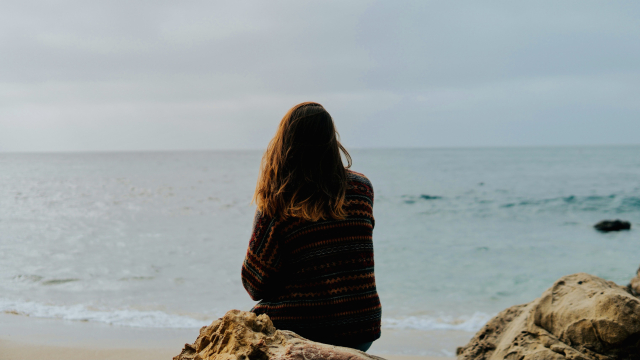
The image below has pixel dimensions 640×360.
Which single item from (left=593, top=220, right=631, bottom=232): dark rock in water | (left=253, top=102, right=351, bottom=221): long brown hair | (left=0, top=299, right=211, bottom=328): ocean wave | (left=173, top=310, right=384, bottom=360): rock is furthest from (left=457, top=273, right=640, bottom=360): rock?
(left=593, top=220, right=631, bottom=232): dark rock in water

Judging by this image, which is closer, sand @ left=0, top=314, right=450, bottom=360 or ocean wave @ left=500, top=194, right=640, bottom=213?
sand @ left=0, top=314, right=450, bottom=360

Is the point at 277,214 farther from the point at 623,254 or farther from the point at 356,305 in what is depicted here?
the point at 623,254

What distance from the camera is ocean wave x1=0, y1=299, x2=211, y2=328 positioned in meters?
5.25

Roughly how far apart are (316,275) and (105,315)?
467 centimetres

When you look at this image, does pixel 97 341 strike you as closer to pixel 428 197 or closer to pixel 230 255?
pixel 230 255

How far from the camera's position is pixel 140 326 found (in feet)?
16.8

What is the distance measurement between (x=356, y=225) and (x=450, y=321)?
13.8 feet

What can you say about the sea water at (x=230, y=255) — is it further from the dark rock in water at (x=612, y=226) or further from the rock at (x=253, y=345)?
the rock at (x=253, y=345)

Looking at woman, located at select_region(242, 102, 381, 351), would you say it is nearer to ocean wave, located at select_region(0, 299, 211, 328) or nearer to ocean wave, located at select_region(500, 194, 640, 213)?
ocean wave, located at select_region(0, 299, 211, 328)

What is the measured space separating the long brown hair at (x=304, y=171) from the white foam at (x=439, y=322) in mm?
3915

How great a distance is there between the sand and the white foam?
0.86 ft

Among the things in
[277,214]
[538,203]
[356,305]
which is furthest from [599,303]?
[538,203]

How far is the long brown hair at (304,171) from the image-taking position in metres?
1.85


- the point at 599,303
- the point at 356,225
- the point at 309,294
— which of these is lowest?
the point at 599,303
